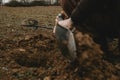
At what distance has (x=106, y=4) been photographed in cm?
343

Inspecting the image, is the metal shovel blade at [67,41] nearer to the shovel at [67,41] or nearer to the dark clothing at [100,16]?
the shovel at [67,41]

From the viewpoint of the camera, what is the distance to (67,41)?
348 centimetres

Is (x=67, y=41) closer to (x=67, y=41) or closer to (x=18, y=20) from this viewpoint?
(x=67, y=41)

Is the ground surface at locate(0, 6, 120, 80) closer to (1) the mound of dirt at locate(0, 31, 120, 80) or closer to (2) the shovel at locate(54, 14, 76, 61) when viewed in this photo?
(1) the mound of dirt at locate(0, 31, 120, 80)

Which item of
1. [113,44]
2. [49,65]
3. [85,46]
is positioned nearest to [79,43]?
[85,46]

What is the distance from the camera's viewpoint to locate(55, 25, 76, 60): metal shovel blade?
3.45 meters

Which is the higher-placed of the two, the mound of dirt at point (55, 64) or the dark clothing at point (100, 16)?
the dark clothing at point (100, 16)

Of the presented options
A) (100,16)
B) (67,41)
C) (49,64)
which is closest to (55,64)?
(49,64)

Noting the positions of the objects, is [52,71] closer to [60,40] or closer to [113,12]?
[60,40]

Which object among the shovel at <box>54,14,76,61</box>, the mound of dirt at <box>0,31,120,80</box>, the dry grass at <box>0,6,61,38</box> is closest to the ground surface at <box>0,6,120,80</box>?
the mound of dirt at <box>0,31,120,80</box>

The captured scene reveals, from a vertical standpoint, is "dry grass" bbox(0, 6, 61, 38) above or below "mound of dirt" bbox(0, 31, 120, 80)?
below

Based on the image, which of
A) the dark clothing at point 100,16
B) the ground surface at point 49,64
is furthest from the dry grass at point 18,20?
the dark clothing at point 100,16

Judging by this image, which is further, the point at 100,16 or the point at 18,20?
the point at 18,20

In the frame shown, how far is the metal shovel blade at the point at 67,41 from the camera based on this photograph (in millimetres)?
3447
